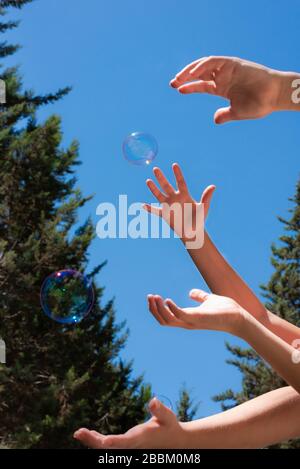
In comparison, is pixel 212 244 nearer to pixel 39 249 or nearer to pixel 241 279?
pixel 241 279

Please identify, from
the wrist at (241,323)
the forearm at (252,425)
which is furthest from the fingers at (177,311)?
the forearm at (252,425)

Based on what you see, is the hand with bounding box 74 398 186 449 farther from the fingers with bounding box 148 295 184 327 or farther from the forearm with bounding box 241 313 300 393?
the forearm with bounding box 241 313 300 393

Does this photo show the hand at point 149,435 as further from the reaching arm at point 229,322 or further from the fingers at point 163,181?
the fingers at point 163,181

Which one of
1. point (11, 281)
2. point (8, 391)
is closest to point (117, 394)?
point (8, 391)

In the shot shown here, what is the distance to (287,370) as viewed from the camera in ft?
7.90

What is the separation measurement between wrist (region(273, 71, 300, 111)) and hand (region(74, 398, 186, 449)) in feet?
5.55

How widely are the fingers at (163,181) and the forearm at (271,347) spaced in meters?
1.07

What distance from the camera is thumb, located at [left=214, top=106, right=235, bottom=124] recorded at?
324 centimetres

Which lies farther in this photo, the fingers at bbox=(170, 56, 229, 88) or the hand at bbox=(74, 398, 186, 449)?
the fingers at bbox=(170, 56, 229, 88)

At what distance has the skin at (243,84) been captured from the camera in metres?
3.16

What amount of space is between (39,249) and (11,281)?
1.00 m

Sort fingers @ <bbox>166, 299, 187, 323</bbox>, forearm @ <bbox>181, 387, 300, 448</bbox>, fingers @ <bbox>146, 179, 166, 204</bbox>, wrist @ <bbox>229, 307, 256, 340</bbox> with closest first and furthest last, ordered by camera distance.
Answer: fingers @ <bbox>166, 299, 187, 323</bbox> < wrist @ <bbox>229, 307, 256, 340</bbox> < forearm @ <bbox>181, 387, 300, 448</bbox> < fingers @ <bbox>146, 179, 166, 204</bbox>

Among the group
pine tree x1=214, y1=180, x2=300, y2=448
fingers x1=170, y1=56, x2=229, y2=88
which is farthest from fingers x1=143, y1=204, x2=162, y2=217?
pine tree x1=214, y1=180, x2=300, y2=448

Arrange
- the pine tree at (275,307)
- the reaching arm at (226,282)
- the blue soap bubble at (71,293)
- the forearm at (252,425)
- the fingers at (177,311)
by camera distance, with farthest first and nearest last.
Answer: the pine tree at (275,307) → the blue soap bubble at (71,293) → the reaching arm at (226,282) → the forearm at (252,425) → the fingers at (177,311)
